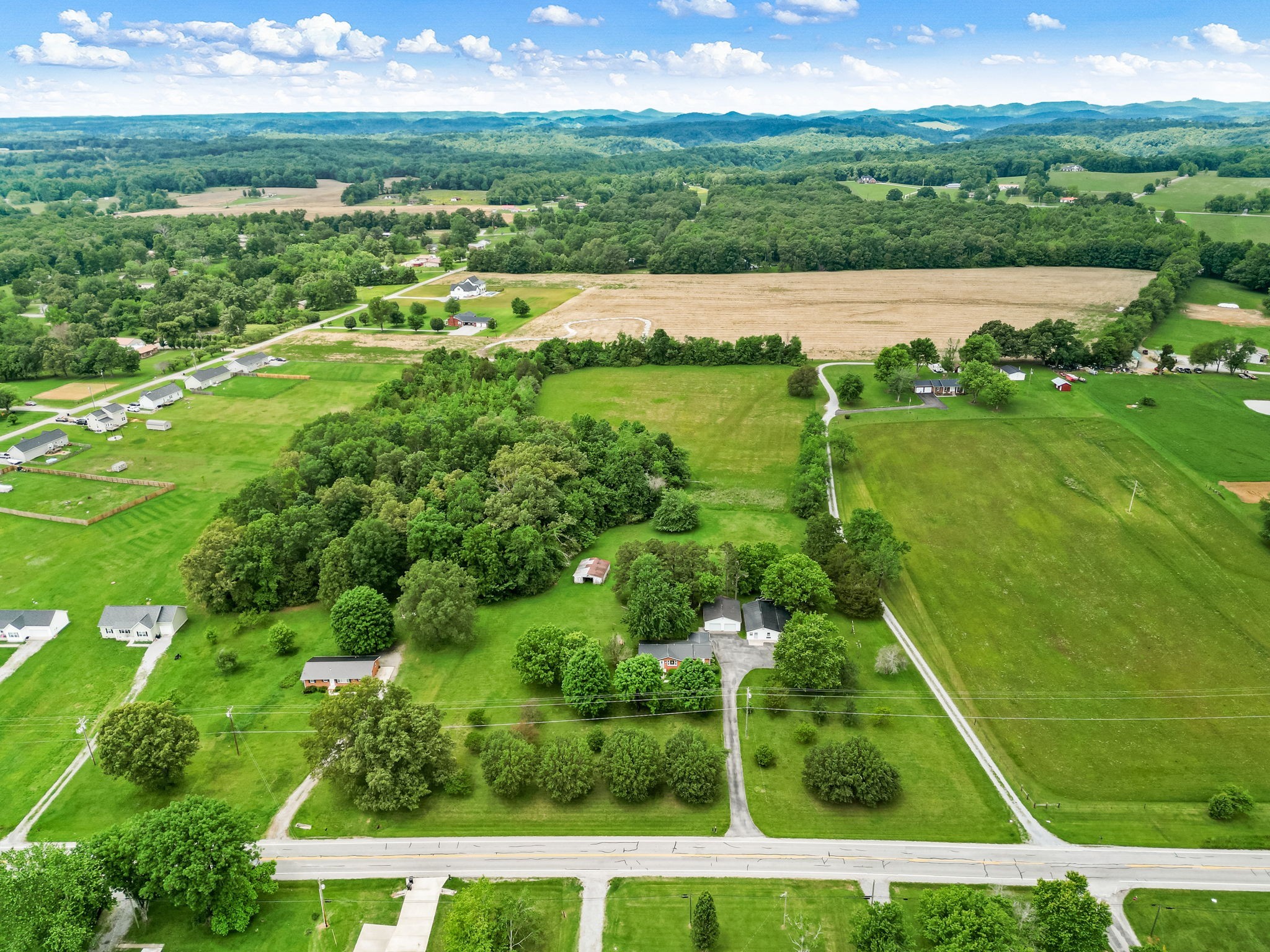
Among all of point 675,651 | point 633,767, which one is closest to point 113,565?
point 675,651

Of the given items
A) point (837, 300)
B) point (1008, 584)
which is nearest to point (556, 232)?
point (837, 300)

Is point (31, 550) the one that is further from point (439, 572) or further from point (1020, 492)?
point (1020, 492)

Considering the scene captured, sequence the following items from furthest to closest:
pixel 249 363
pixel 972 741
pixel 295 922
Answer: pixel 249 363 < pixel 972 741 < pixel 295 922

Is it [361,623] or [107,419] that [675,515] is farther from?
[107,419]

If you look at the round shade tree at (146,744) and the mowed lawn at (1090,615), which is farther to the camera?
the mowed lawn at (1090,615)

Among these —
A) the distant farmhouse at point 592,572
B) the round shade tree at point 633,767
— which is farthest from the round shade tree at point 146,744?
the distant farmhouse at point 592,572

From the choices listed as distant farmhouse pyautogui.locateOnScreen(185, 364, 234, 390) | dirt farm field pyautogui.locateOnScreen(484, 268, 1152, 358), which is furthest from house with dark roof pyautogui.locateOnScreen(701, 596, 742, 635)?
distant farmhouse pyautogui.locateOnScreen(185, 364, 234, 390)

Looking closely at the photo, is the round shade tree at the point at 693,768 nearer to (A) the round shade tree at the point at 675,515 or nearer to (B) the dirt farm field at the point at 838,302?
(A) the round shade tree at the point at 675,515
